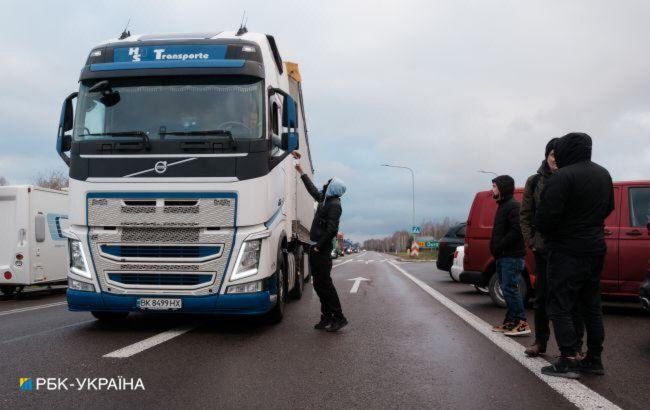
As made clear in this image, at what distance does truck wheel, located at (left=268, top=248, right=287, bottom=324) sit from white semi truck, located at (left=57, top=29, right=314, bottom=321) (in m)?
0.33

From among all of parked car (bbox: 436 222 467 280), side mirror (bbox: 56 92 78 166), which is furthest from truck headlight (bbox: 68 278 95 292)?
parked car (bbox: 436 222 467 280)

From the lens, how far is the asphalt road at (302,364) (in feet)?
12.8

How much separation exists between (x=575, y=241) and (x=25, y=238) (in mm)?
12205

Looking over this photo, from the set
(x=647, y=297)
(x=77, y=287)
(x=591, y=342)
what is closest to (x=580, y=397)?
(x=591, y=342)

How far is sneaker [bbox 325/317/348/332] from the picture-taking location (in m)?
6.73

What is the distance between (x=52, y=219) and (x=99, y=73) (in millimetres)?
8333

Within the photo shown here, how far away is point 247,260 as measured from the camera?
614 cm

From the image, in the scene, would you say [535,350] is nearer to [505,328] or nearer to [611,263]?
[505,328]

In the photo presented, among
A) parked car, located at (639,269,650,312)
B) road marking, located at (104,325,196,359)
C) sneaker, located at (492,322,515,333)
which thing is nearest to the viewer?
road marking, located at (104,325,196,359)

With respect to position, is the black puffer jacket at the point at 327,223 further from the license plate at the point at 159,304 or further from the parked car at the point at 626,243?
the parked car at the point at 626,243

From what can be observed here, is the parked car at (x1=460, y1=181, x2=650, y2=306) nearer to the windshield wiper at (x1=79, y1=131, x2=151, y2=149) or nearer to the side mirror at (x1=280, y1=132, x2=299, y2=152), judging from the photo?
the side mirror at (x1=280, y1=132, x2=299, y2=152)

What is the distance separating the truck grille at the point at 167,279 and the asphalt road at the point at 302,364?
25.1 inches

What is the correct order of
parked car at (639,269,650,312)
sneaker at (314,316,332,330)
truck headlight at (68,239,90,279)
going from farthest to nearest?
sneaker at (314,316,332,330) < truck headlight at (68,239,90,279) < parked car at (639,269,650,312)

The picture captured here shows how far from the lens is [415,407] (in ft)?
12.3
